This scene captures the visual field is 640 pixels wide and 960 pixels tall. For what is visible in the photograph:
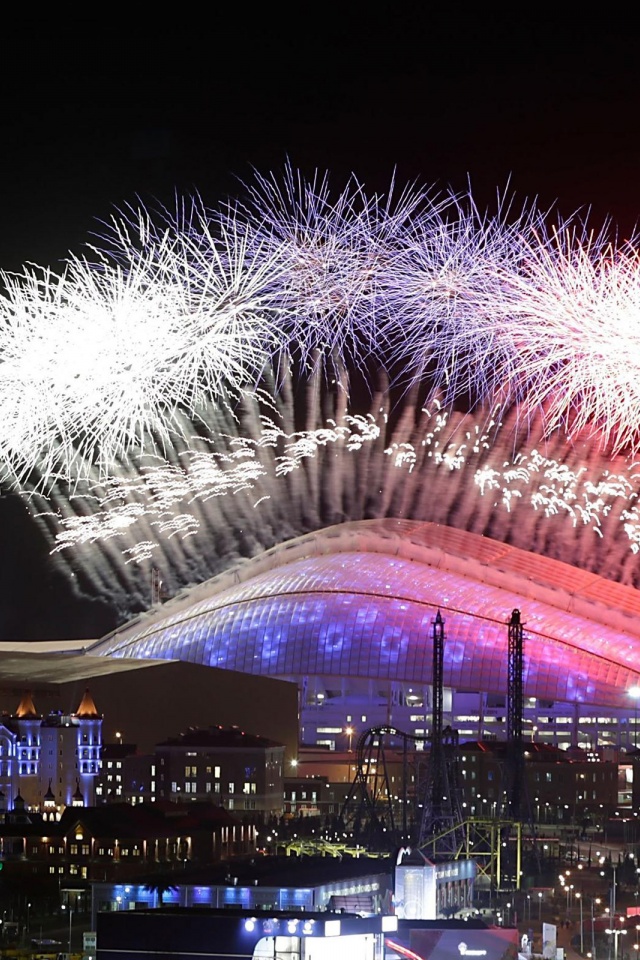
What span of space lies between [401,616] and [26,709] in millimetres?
22712

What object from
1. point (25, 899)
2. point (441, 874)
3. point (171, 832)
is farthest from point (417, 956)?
point (171, 832)

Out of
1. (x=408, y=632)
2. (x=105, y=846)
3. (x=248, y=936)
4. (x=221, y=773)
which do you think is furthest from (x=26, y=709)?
(x=248, y=936)

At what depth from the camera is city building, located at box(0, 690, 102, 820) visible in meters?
48.6

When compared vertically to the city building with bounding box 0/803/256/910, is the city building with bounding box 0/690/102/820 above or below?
above

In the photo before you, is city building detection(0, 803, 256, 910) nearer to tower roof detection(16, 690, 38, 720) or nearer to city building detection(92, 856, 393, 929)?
city building detection(92, 856, 393, 929)

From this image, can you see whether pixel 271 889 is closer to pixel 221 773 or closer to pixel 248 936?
pixel 248 936

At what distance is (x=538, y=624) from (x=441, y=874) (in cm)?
3587

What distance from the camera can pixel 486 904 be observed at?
33.4 metres

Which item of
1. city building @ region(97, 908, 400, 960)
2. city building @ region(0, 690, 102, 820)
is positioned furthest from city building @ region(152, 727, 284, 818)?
city building @ region(97, 908, 400, 960)

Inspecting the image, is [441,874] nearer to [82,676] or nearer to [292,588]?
[82,676]

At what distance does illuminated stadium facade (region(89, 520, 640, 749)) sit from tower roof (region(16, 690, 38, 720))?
19823 mm

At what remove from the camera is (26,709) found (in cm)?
5125

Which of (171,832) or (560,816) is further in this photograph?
(560,816)

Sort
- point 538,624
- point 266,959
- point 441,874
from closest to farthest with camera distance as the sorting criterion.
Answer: point 266,959 → point 441,874 → point 538,624
